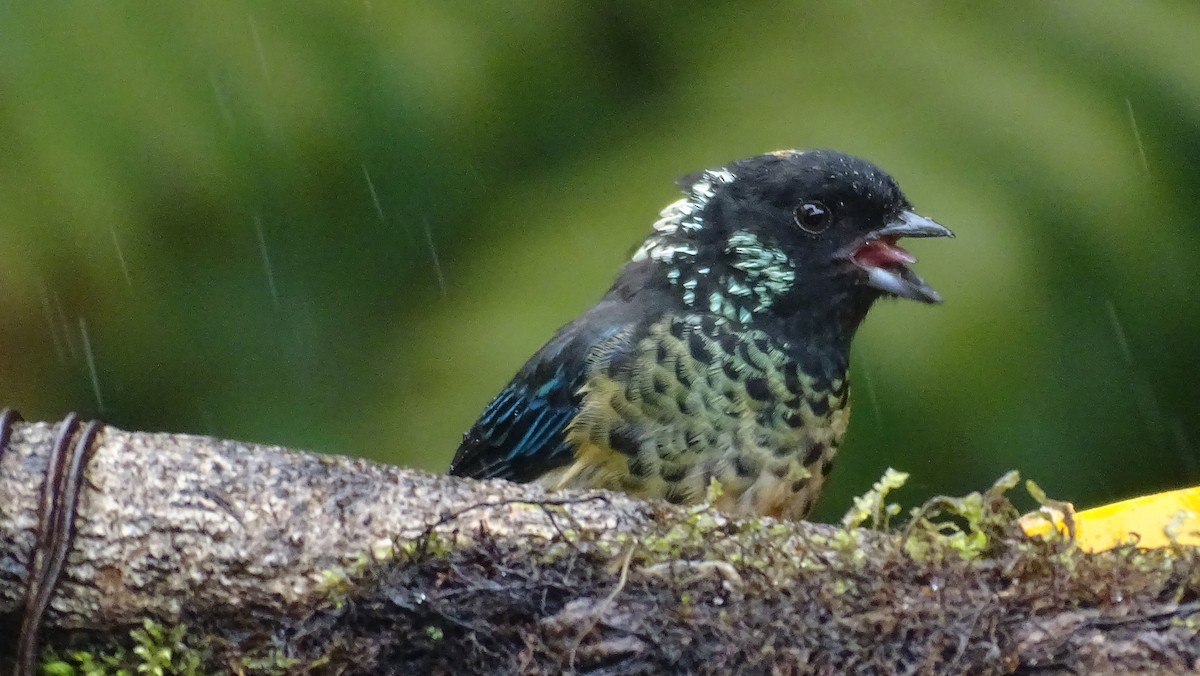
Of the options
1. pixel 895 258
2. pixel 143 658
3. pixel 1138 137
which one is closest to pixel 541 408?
pixel 895 258

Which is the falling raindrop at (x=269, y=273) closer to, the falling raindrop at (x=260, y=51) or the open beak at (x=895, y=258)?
the falling raindrop at (x=260, y=51)

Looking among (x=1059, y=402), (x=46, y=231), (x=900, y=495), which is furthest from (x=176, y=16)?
(x=1059, y=402)

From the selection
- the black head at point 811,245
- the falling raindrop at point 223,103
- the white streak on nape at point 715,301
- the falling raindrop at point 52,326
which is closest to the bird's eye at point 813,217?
the black head at point 811,245

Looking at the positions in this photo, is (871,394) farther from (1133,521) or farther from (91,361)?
(91,361)

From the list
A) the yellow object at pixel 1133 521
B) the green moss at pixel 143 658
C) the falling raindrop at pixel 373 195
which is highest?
the falling raindrop at pixel 373 195

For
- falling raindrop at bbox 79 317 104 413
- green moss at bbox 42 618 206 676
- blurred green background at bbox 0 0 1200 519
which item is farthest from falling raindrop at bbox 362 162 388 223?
green moss at bbox 42 618 206 676

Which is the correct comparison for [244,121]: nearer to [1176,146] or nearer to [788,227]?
[788,227]
